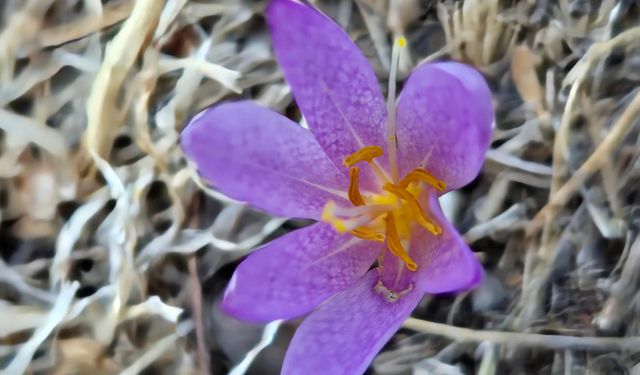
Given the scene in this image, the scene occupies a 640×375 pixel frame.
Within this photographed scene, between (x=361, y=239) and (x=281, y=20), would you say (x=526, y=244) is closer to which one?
(x=361, y=239)

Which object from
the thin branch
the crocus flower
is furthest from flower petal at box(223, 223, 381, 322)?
the thin branch

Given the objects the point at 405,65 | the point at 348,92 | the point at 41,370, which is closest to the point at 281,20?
the point at 348,92

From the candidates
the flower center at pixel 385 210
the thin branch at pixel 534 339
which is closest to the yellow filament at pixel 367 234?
the flower center at pixel 385 210

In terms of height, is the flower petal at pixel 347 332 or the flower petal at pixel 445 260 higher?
the flower petal at pixel 445 260

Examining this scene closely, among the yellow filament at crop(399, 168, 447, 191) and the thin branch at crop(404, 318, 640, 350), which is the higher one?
the yellow filament at crop(399, 168, 447, 191)

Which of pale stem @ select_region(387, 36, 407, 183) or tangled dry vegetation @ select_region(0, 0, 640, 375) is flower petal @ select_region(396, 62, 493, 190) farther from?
tangled dry vegetation @ select_region(0, 0, 640, 375)

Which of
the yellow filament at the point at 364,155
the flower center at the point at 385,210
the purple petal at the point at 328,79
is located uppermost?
the purple petal at the point at 328,79

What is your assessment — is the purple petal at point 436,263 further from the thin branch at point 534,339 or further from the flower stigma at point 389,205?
the thin branch at point 534,339
